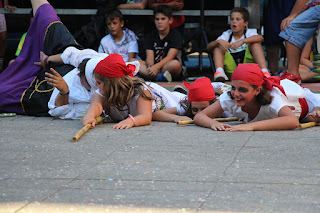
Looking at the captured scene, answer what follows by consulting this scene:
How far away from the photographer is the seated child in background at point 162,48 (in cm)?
700

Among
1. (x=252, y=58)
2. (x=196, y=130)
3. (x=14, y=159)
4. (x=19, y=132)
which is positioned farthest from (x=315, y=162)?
(x=252, y=58)

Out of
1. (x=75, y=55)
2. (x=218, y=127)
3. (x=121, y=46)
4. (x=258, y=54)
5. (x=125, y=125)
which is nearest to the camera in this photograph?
(x=218, y=127)

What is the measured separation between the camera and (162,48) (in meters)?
7.23

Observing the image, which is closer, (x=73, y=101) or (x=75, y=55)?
(x=73, y=101)

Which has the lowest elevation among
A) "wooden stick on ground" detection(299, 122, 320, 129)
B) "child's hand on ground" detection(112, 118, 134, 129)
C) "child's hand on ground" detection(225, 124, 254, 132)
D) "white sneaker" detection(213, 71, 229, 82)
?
"white sneaker" detection(213, 71, 229, 82)

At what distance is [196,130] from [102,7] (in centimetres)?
377

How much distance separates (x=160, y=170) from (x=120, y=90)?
1600 millimetres

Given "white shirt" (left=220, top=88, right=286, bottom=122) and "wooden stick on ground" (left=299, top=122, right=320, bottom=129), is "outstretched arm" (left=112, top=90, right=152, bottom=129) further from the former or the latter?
"wooden stick on ground" (left=299, top=122, right=320, bottom=129)

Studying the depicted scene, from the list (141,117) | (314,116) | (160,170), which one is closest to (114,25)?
(141,117)

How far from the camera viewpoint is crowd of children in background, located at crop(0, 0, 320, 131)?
4.19 meters

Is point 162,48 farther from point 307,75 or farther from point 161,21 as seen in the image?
point 307,75

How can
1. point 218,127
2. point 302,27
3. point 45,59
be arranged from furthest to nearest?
point 302,27, point 45,59, point 218,127

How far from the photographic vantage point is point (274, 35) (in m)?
7.12

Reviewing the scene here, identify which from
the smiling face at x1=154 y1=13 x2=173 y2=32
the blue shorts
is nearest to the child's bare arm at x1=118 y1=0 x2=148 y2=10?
the smiling face at x1=154 y1=13 x2=173 y2=32
